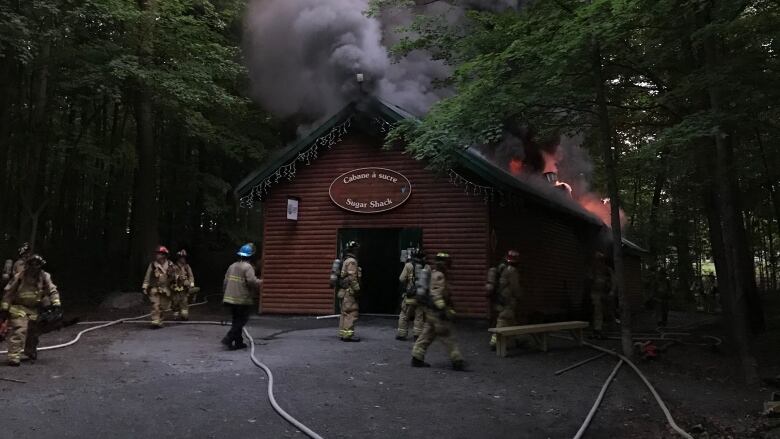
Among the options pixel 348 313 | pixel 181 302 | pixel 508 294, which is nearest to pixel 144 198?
pixel 181 302

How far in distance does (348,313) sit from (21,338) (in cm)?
473

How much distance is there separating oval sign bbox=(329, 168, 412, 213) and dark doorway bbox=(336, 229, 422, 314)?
894mm

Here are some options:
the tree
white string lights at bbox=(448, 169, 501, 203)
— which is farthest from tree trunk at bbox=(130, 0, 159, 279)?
white string lights at bbox=(448, 169, 501, 203)

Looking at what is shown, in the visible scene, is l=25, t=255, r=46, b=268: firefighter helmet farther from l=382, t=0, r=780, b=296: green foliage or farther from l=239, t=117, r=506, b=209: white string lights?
l=239, t=117, r=506, b=209: white string lights

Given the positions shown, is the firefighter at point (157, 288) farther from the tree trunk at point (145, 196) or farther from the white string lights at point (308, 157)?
the tree trunk at point (145, 196)

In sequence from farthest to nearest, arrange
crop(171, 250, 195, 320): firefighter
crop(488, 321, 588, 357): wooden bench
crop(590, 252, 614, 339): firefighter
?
1. crop(171, 250, 195, 320): firefighter
2. crop(590, 252, 614, 339): firefighter
3. crop(488, 321, 588, 357): wooden bench

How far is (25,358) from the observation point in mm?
7531

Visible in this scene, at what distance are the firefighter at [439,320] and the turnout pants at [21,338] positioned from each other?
16.9 ft

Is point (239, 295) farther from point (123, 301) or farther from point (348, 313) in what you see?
point (123, 301)

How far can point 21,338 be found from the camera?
23.7ft

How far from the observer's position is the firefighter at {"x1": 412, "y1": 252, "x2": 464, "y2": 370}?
7344mm

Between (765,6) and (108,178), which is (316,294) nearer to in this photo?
(765,6)

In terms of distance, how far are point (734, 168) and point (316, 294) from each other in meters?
9.05

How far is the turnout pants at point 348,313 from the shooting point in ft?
31.2
